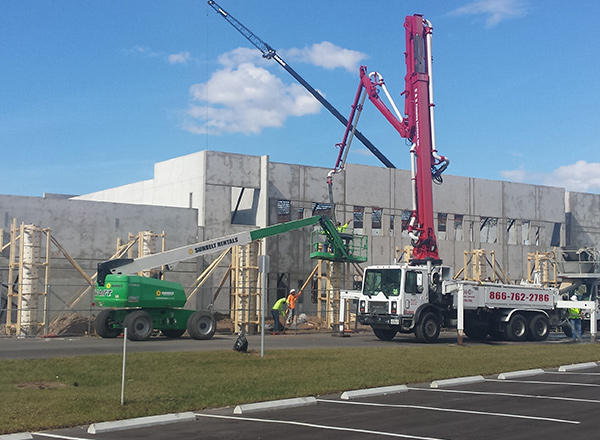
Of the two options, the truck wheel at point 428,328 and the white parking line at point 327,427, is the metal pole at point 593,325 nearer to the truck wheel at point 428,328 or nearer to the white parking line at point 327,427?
the truck wheel at point 428,328

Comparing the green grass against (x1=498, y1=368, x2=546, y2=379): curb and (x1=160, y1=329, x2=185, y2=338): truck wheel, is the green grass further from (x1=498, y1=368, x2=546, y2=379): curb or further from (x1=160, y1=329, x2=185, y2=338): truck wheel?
(x1=160, y1=329, x2=185, y2=338): truck wheel

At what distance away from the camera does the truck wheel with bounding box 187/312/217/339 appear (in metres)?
25.7

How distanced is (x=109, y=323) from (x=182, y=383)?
12.4 m

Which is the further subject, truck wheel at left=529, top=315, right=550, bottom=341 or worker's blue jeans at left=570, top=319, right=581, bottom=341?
worker's blue jeans at left=570, top=319, right=581, bottom=341

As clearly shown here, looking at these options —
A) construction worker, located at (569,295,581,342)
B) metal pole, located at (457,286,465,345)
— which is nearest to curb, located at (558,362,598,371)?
metal pole, located at (457,286,465,345)

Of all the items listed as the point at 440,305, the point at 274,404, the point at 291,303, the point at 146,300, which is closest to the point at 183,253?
the point at 146,300

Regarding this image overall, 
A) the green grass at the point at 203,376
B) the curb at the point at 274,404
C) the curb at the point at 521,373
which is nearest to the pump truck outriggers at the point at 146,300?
the green grass at the point at 203,376

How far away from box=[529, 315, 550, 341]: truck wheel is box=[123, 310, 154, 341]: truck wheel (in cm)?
1497

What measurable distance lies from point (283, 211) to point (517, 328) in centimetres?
1674

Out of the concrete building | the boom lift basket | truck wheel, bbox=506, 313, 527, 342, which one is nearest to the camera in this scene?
truck wheel, bbox=506, 313, 527, 342

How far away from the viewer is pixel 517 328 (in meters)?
28.8

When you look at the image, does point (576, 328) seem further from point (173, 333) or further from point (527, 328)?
point (173, 333)

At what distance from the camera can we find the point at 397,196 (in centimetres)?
4600

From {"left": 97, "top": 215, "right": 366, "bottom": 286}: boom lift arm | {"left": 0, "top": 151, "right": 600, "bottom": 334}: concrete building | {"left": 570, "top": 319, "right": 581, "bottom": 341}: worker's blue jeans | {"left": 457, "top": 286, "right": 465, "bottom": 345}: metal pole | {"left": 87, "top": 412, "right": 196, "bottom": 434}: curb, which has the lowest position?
{"left": 87, "top": 412, "right": 196, "bottom": 434}: curb
